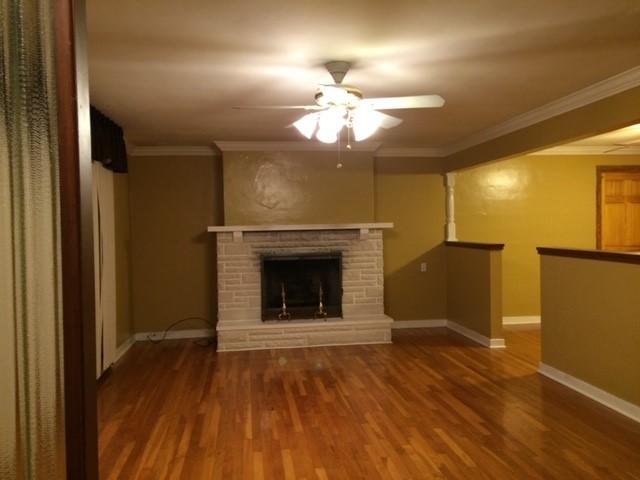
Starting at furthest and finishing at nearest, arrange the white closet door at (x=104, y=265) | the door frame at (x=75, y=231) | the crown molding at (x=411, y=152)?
1. the crown molding at (x=411, y=152)
2. the white closet door at (x=104, y=265)
3. the door frame at (x=75, y=231)

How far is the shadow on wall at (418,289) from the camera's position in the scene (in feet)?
19.8

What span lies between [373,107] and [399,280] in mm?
3667

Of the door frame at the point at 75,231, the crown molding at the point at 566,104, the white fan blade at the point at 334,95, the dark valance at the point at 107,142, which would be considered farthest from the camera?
the dark valance at the point at 107,142

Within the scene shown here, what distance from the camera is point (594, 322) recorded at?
3.47m

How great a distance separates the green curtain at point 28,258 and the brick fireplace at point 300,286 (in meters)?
4.41

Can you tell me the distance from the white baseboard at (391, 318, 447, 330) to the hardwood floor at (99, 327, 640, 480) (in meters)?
1.29

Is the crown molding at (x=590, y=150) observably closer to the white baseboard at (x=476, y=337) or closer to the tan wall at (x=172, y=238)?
the white baseboard at (x=476, y=337)

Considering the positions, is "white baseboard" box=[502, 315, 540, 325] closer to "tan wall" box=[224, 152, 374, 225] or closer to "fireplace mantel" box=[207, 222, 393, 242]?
"fireplace mantel" box=[207, 222, 393, 242]

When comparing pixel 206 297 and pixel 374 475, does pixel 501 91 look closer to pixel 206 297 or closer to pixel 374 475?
pixel 374 475

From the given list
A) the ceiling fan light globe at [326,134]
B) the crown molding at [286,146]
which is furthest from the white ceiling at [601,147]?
the ceiling fan light globe at [326,134]

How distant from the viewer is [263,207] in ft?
18.0

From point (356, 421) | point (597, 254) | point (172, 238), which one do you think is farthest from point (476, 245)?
point (172, 238)

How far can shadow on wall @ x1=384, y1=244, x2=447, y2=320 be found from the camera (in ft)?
19.8

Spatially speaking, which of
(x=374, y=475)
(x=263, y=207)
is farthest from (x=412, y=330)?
(x=374, y=475)
